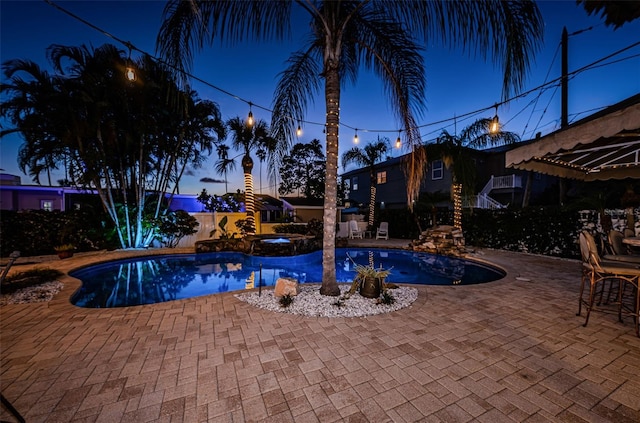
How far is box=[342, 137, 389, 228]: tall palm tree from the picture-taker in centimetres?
1707

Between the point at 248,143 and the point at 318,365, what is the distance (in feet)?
39.8

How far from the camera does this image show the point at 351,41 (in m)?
5.20

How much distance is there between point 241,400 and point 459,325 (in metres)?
3.01

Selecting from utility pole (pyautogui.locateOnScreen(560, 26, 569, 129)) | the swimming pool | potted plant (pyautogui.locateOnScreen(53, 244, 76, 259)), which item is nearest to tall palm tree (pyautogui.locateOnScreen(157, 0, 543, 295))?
the swimming pool

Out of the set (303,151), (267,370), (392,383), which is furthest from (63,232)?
(303,151)

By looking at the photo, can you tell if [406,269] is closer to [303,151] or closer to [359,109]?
[359,109]

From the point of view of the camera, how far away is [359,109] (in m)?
12.3

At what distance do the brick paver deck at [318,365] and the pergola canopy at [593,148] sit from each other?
2.44m

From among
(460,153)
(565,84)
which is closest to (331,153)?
(460,153)

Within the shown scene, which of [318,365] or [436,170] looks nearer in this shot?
[318,365]

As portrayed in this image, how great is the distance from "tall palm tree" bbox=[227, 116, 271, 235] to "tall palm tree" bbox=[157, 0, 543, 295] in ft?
25.3

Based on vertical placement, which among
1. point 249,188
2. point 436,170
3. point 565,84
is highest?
point 565,84

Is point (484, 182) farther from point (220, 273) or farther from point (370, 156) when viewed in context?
point (220, 273)

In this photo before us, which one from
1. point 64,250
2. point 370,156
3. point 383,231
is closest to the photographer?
point 64,250
